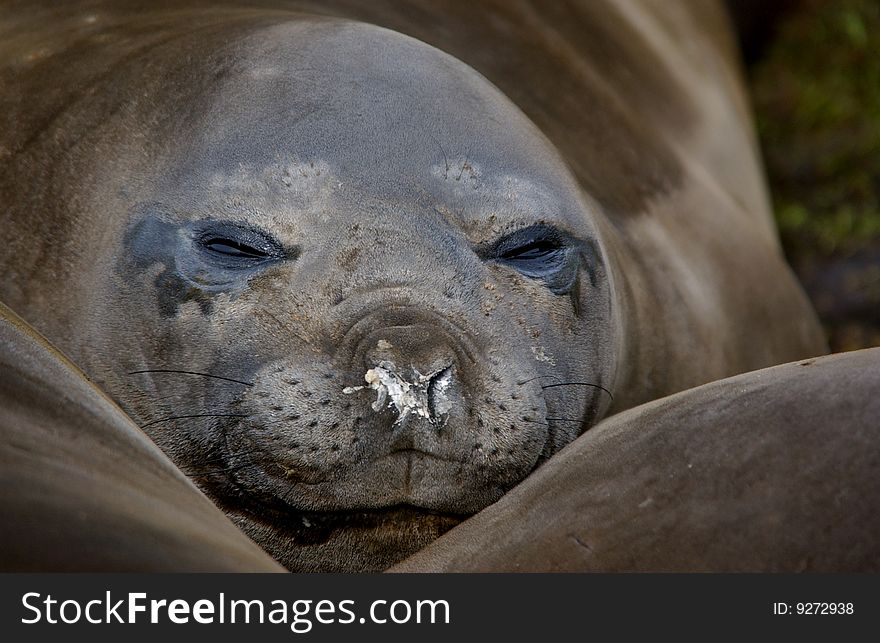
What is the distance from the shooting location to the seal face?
2607 millimetres

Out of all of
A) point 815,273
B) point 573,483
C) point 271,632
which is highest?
point 815,273

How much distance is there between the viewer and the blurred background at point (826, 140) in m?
5.27

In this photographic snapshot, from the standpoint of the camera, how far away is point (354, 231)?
2836mm

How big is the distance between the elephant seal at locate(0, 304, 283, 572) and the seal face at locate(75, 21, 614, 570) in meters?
0.38

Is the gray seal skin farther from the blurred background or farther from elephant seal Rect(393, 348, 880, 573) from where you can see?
the blurred background

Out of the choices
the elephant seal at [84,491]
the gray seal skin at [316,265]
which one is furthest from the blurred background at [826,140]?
the elephant seal at [84,491]

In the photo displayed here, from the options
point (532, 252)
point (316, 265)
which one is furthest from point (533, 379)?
point (316, 265)

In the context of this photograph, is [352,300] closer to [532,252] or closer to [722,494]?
[532,252]

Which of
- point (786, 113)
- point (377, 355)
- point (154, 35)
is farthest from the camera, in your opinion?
point (786, 113)

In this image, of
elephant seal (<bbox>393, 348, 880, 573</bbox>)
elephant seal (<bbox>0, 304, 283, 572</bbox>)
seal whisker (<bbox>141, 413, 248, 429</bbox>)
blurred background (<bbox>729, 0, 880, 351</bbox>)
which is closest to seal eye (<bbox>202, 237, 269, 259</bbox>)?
seal whisker (<bbox>141, 413, 248, 429</bbox>)

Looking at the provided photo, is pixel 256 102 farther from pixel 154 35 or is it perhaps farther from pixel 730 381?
pixel 730 381

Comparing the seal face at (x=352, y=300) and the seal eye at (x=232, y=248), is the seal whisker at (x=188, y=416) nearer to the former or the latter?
the seal face at (x=352, y=300)

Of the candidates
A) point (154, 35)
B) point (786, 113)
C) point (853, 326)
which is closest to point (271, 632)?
point (154, 35)

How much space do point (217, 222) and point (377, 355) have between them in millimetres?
554
